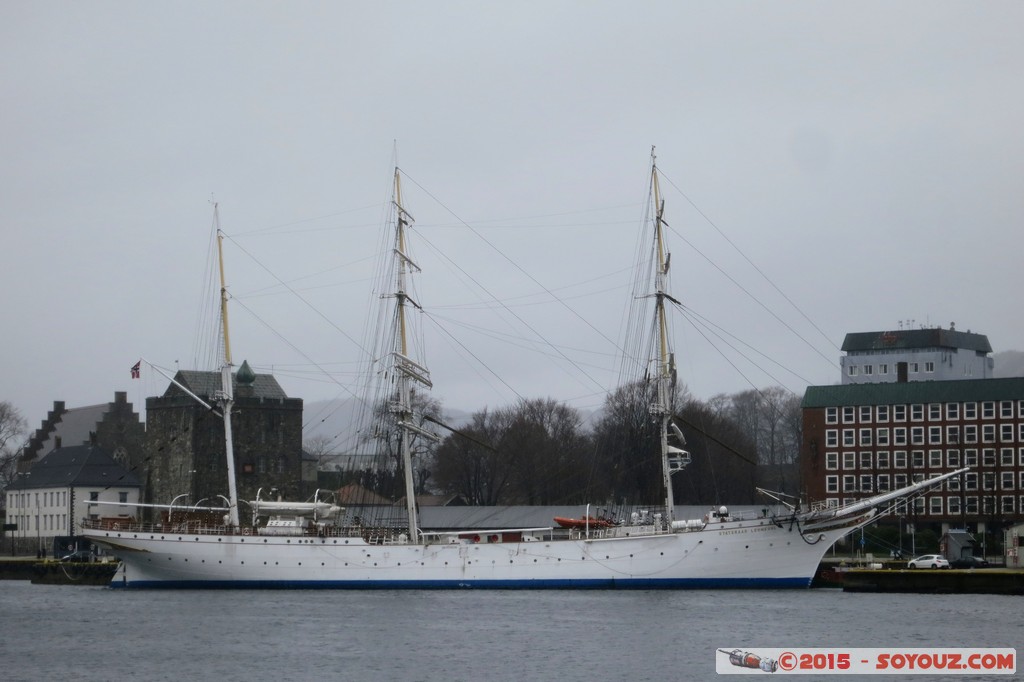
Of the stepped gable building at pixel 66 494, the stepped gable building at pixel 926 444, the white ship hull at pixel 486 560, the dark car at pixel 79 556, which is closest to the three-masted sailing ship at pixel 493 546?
the white ship hull at pixel 486 560

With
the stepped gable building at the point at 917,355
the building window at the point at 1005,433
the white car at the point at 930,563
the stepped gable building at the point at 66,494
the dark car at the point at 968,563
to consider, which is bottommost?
the dark car at the point at 968,563

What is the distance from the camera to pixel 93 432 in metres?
114

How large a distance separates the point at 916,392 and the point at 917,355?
1214 inches

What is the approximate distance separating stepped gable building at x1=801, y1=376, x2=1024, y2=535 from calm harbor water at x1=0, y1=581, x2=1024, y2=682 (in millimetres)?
31428

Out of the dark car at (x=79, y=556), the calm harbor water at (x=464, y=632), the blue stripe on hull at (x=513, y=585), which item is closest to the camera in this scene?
the calm harbor water at (x=464, y=632)

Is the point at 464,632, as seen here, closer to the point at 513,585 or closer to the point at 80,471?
the point at 513,585

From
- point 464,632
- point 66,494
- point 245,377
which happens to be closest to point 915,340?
point 245,377

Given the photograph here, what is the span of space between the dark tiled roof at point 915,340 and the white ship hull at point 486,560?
6435 centimetres

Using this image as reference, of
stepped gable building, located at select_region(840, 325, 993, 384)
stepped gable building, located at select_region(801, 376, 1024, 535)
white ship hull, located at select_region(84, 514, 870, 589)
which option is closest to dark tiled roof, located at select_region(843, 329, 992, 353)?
stepped gable building, located at select_region(840, 325, 993, 384)

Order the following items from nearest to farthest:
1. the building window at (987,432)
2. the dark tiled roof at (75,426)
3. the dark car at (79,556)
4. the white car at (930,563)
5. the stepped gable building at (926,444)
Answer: the white car at (930,563) → the dark car at (79,556) → the stepped gable building at (926,444) → the building window at (987,432) → the dark tiled roof at (75,426)

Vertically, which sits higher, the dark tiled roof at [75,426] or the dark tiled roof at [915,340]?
the dark tiled roof at [915,340]

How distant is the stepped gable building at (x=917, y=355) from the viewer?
401 ft

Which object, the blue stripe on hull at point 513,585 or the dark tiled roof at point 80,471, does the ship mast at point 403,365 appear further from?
the dark tiled roof at point 80,471

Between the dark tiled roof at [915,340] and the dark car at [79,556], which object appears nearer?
the dark car at [79,556]
